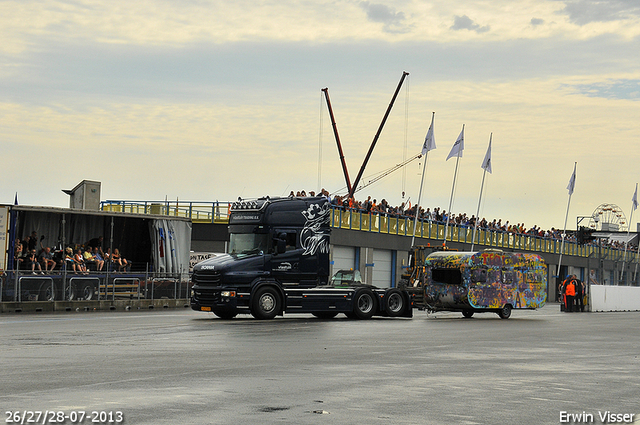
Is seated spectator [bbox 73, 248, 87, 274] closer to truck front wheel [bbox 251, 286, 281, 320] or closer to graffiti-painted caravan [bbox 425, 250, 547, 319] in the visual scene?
truck front wheel [bbox 251, 286, 281, 320]

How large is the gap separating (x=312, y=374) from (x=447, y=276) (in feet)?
65.7

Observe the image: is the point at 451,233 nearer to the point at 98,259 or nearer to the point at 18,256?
the point at 98,259

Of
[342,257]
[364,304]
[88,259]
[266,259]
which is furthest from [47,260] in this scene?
[342,257]

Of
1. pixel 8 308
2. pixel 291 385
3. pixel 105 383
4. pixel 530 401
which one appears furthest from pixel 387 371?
pixel 8 308

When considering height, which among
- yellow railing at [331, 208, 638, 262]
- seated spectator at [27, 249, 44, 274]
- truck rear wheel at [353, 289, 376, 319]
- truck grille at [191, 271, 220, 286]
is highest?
yellow railing at [331, 208, 638, 262]

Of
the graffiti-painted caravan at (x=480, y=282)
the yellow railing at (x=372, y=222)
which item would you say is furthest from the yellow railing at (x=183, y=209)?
the graffiti-painted caravan at (x=480, y=282)

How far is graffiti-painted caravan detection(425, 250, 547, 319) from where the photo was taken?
32031 millimetres

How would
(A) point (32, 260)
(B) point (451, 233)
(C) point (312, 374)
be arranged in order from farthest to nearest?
(B) point (451, 233) → (A) point (32, 260) → (C) point (312, 374)

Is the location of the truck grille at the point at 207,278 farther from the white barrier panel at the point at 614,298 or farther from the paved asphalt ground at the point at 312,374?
the white barrier panel at the point at 614,298

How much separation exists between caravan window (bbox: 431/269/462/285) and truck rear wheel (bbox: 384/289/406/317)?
2957 mm

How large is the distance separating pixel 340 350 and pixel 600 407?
7.38 m

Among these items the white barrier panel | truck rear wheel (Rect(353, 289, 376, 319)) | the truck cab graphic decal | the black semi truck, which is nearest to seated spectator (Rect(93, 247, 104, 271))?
the black semi truck

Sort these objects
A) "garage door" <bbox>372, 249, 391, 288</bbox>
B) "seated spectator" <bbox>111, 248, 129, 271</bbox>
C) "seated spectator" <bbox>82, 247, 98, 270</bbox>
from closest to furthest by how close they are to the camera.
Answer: "seated spectator" <bbox>82, 247, 98, 270</bbox>
"seated spectator" <bbox>111, 248, 129, 271</bbox>
"garage door" <bbox>372, 249, 391, 288</bbox>

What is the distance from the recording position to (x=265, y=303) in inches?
1072
